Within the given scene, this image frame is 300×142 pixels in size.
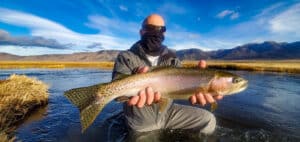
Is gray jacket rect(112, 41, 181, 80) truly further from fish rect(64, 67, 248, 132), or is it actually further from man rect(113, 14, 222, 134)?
fish rect(64, 67, 248, 132)

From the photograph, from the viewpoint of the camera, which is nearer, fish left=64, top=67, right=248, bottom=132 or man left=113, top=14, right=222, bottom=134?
fish left=64, top=67, right=248, bottom=132

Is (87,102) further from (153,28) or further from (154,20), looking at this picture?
(154,20)

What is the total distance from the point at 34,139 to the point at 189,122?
4564 millimetres

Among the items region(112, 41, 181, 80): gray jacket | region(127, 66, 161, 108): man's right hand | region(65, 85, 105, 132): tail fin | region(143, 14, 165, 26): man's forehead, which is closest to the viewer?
region(65, 85, 105, 132): tail fin

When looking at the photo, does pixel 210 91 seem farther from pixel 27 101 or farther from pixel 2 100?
pixel 27 101

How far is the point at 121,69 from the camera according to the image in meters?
6.04

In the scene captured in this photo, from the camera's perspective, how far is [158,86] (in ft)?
14.6

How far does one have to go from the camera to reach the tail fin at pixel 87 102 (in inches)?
171

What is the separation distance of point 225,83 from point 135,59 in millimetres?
2511

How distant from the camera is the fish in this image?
4371 millimetres

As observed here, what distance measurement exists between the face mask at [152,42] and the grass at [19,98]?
478 centimetres

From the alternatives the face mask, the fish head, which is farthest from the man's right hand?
the face mask

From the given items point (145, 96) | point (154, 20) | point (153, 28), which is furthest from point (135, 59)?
point (145, 96)

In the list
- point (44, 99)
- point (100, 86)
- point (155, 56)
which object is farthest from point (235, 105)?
point (100, 86)
